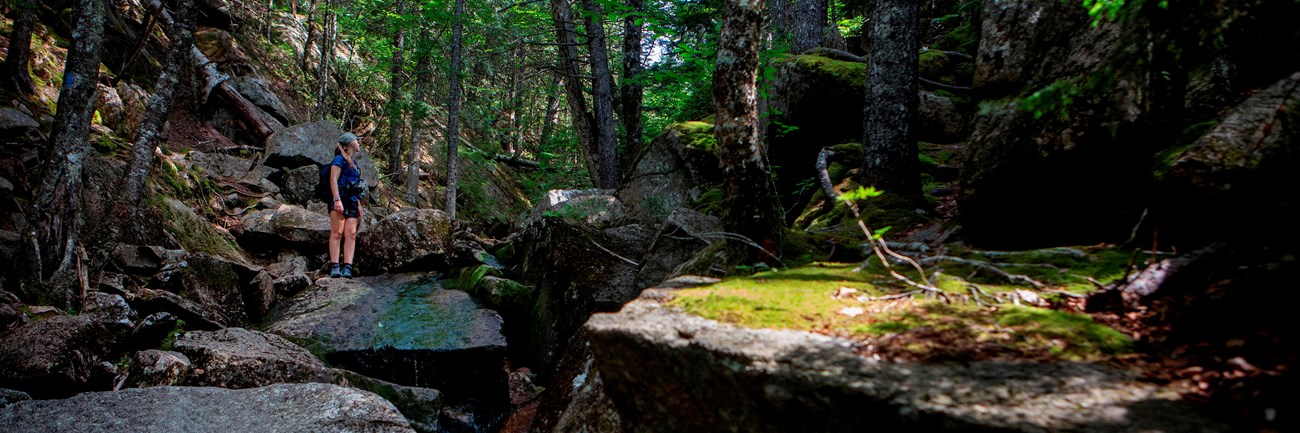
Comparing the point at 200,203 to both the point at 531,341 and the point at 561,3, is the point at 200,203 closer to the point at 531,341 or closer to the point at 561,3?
the point at 531,341

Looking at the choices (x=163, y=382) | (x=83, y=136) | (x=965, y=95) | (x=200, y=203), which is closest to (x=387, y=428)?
(x=163, y=382)

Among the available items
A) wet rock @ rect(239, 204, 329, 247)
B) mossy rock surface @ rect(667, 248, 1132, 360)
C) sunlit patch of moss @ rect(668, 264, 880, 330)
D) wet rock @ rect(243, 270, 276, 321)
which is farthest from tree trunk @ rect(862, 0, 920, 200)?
wet rock @ rect(239, 204, 329, 247)

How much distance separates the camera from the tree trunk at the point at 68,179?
5.98 m

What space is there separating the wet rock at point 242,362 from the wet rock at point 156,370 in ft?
0.32

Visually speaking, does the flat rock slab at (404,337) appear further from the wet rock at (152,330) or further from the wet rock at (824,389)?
the wet rock at (824,389)

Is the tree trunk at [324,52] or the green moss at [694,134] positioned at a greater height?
the tree trunk at [324,52]

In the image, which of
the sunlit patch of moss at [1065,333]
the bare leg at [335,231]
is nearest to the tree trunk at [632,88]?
the bare leg at [335,231]

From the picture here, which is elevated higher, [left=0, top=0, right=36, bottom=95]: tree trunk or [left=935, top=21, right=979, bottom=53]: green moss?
[left=935, top=21, right=979, bottom=53]: green moss

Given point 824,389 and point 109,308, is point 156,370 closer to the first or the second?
point 109,308

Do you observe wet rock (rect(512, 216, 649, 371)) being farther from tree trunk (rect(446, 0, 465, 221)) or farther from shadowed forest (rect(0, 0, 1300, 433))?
tree trunk (rect(446, 0, 465, 221))

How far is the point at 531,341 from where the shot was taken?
8117 mm

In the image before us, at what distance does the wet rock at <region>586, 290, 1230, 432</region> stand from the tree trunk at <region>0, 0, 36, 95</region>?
11579mm

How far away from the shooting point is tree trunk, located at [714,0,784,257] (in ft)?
13.3

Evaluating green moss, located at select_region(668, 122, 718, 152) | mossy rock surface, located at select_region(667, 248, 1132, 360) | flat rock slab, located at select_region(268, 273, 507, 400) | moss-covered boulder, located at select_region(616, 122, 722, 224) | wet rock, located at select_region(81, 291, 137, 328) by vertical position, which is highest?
green moss, located at select_region(668, 122, 718, 152)
